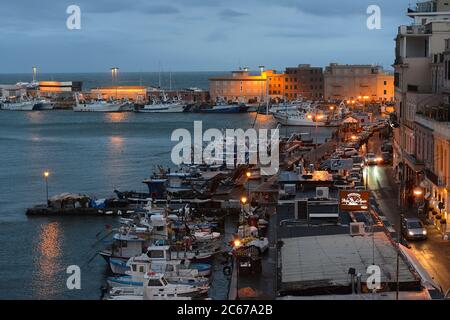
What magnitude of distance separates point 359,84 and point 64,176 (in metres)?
41.6

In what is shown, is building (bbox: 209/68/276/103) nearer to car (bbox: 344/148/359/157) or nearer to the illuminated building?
the illuminated building

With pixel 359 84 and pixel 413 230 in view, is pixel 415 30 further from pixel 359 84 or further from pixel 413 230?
pixel 359 84

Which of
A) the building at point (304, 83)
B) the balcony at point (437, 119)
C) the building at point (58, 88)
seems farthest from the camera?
the building at point (58, 88)

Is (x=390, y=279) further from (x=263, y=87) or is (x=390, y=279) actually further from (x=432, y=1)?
(x=263, y=87)

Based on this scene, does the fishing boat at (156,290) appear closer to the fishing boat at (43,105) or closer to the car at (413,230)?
the car at (413,230)

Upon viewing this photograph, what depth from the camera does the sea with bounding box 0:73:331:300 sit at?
41.5 ft

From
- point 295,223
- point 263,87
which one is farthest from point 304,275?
point 263,87

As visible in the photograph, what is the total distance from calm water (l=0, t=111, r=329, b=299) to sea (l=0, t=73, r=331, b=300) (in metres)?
0.02

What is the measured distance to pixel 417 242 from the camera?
36.2 feet

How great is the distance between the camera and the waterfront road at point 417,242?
30.8 feet

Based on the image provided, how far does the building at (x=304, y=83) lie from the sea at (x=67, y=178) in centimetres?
846

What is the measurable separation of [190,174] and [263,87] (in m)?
53.4

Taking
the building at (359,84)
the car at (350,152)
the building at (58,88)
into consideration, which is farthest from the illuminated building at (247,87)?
the car at (350,152)

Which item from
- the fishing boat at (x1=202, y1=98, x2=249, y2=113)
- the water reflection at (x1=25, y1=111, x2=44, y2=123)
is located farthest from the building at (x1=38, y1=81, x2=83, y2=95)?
the fishing boat at (x1=202, y1=98, x2=249, y2=113)
